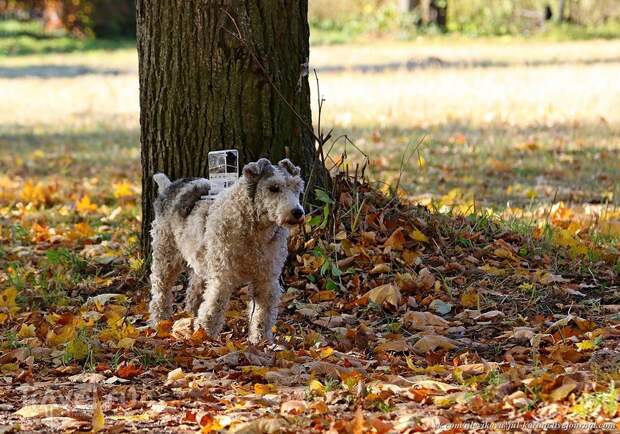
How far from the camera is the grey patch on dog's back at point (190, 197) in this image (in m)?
5.74

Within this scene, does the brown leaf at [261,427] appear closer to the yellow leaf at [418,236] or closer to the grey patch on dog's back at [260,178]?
the grey patch on dog's back at [260,178]

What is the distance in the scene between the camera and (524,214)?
8.41 meters

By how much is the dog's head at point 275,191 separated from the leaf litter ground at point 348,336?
67 cm

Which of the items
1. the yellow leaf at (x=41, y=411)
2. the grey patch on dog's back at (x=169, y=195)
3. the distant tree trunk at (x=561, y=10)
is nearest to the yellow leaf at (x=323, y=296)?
the grey patch on dog's back at (x=169, y=195)

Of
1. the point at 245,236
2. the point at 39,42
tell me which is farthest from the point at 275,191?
the point at 39,42

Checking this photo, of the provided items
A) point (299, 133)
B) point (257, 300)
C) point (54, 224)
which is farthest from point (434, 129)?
point (257, 300)

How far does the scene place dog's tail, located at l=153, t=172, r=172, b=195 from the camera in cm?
597

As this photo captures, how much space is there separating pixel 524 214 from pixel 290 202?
3960mm

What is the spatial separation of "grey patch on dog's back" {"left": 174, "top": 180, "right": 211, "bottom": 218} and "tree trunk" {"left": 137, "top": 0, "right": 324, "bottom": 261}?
567 mm

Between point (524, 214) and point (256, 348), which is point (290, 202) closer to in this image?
point (256, 348)

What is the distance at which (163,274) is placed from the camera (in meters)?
5.93

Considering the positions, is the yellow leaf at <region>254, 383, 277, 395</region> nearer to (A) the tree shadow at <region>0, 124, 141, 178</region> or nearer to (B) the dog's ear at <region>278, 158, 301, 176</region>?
(B) the dog's ear at <region>278, 158, 301, 176</region>

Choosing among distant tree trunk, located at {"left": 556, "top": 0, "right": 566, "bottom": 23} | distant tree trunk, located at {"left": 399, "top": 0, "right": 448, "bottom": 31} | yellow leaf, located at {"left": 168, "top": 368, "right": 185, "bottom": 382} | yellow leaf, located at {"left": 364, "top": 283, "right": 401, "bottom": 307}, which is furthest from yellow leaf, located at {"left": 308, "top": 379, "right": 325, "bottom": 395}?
distant tree trunk, located at {"left": 556, "top": 0, "right": 566, "bottom": 23}

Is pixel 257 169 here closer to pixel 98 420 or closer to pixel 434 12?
pixel 98 420
